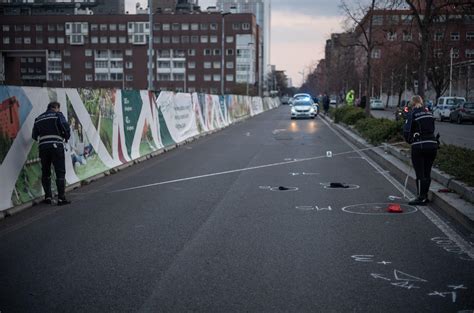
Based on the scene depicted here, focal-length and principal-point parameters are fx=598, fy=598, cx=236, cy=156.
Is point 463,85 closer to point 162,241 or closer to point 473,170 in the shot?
point 473,170

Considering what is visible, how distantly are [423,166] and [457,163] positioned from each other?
254 centimetres

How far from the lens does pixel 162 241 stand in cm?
742

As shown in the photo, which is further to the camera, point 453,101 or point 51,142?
point 453,101

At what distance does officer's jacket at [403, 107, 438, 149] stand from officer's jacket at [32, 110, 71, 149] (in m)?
5.87

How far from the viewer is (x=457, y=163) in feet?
40.0

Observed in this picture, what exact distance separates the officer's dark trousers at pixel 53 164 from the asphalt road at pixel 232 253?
41 cm

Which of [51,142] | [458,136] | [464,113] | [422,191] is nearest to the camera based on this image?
[422,191]

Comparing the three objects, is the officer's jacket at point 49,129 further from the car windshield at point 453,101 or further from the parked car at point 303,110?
the car windshield at point 453,101

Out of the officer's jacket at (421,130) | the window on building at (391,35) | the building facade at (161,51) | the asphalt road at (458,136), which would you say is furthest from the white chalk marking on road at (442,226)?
the building facade at (161,51)

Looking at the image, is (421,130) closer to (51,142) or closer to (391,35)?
(51,142)

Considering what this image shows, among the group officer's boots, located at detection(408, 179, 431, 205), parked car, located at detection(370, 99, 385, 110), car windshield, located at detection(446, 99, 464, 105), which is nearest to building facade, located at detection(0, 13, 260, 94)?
parked car, located at detection(370, 99, 385, 110)

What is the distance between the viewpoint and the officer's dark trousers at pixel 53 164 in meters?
10.2

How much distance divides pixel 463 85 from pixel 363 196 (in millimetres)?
58575

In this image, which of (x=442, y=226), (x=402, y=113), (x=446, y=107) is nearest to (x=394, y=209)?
(x=442, y=226)
